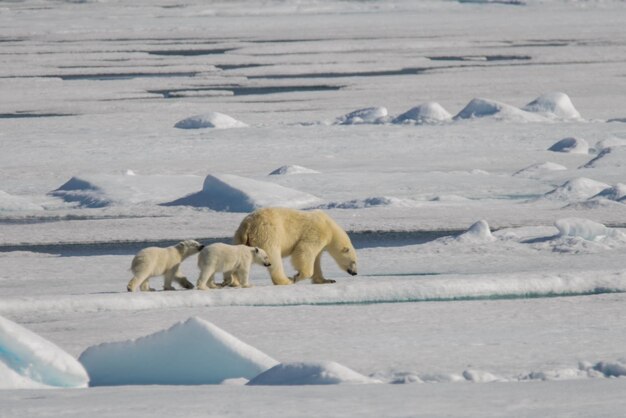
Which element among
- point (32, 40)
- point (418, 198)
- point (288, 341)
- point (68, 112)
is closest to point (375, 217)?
point (418, 198)

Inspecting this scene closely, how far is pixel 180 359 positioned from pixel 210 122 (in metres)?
9.19

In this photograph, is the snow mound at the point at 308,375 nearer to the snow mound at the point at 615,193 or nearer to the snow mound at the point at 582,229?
the snow mound at the point at 582,229

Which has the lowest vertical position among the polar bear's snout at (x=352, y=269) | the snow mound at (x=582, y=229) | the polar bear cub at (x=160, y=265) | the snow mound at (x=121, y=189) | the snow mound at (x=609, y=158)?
the snow mound at (x=609, y=158)

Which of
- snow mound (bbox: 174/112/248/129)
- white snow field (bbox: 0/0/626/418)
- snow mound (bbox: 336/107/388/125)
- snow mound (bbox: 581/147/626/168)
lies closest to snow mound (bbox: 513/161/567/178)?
white snow field (bbox: 0/0/626/418)

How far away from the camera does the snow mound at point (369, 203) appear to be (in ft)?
27.2

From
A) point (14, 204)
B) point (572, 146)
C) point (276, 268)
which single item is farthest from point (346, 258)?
point (572, 146)

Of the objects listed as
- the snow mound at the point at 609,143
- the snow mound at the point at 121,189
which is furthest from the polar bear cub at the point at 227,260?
the snow mound at the point at 609,143

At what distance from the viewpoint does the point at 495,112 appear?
13258 mm

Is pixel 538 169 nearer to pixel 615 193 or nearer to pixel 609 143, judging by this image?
pixel 615 193

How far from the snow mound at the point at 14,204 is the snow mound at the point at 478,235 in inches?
123

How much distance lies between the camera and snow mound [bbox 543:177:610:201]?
8.51 meters

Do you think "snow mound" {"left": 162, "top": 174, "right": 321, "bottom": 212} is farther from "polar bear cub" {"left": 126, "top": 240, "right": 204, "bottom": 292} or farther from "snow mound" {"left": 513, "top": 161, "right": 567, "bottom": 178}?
"polar bear cub" {"left": 126, "top": 240, "right": 204, "bottom": 292}

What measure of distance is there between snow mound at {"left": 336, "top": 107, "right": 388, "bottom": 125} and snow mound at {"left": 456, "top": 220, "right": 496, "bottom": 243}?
20.5 ft

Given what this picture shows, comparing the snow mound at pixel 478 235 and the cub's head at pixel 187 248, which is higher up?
the cub's head at pixel 187 248
